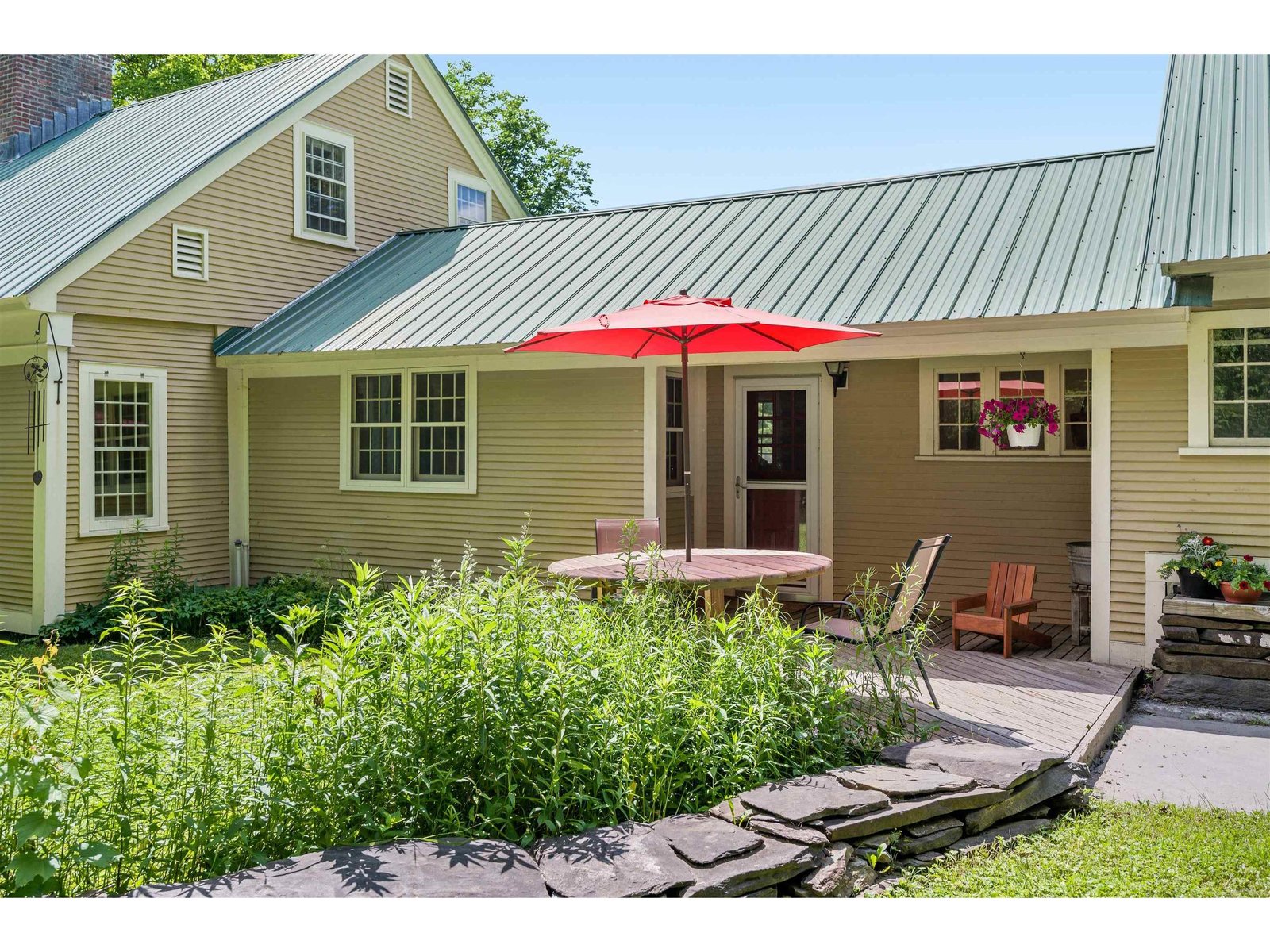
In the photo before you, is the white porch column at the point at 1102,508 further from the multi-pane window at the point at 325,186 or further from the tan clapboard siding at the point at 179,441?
A: the multi-pane window at the point at 325,186

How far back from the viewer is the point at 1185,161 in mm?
8086

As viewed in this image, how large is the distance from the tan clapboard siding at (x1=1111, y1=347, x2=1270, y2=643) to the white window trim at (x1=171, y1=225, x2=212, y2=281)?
8.52m

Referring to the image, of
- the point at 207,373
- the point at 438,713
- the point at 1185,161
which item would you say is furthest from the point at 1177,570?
the point at 207,373

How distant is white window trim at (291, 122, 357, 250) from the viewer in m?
12.0

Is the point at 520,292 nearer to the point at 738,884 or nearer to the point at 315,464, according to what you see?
the point at 315,464

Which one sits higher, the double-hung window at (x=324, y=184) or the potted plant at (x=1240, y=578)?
the double-hung window at (x=324, y=184)

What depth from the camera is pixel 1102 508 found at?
296 inches

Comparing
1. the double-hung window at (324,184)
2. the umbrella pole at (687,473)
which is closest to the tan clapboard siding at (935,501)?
the umbrella pole at (687,473)

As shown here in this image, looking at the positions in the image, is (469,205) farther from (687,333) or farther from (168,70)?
(168,70)

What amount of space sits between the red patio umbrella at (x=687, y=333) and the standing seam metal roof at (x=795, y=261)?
132 centimetres

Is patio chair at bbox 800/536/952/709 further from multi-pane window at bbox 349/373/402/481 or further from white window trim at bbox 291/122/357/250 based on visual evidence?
white window trim at bbox 291/122/357/250

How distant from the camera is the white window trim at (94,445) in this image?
995cm

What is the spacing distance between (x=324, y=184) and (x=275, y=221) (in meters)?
0.95

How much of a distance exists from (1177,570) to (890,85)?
9645 mm
